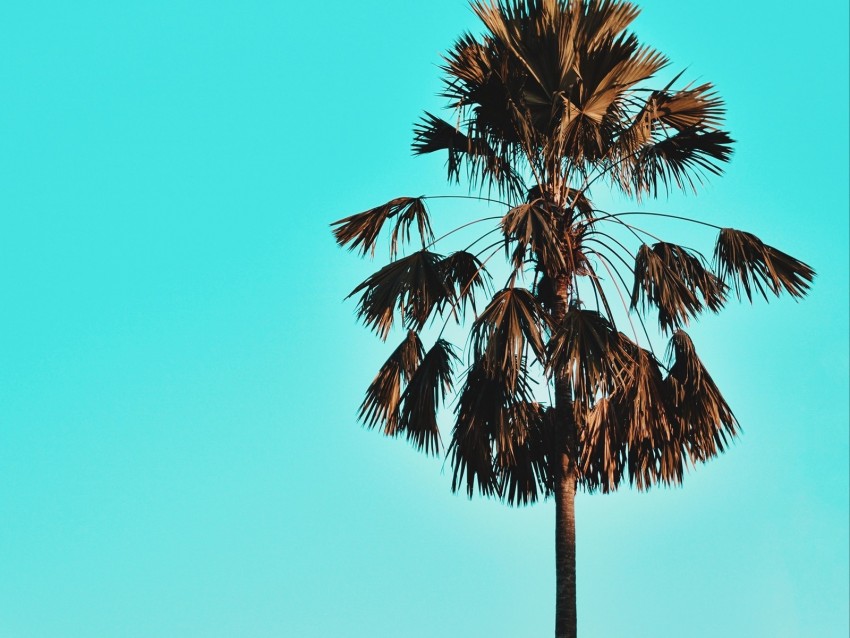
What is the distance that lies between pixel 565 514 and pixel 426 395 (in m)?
1.86

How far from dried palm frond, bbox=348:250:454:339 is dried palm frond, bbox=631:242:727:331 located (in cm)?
199

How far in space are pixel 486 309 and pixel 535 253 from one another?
99 centimetres

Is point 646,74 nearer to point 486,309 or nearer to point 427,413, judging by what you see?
point 486,309

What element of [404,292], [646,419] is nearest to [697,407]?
[646,419]

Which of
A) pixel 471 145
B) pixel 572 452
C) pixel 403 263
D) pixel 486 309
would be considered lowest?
pixel 572 452

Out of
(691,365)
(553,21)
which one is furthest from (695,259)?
(553,21)

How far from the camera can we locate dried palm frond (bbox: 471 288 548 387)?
11688 millimetres

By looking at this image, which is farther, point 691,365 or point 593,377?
point 691,365

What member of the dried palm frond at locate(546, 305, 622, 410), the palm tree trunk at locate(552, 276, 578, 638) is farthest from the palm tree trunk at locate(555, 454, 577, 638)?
the dried palm frond at locate(546, 305, 622, 410)

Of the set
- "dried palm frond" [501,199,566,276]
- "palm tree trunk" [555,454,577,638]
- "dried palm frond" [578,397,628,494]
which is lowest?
"palm tree trunk" [555,454,577,638]

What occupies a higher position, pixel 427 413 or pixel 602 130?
pixel 602 130

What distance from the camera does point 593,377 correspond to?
11.5m

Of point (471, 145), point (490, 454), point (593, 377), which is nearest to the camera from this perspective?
point (593, 377)

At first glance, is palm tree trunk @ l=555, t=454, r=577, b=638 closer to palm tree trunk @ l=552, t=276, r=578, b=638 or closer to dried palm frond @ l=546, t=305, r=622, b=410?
palm tree trunk @ l=552, t=276, r=578, b=638
